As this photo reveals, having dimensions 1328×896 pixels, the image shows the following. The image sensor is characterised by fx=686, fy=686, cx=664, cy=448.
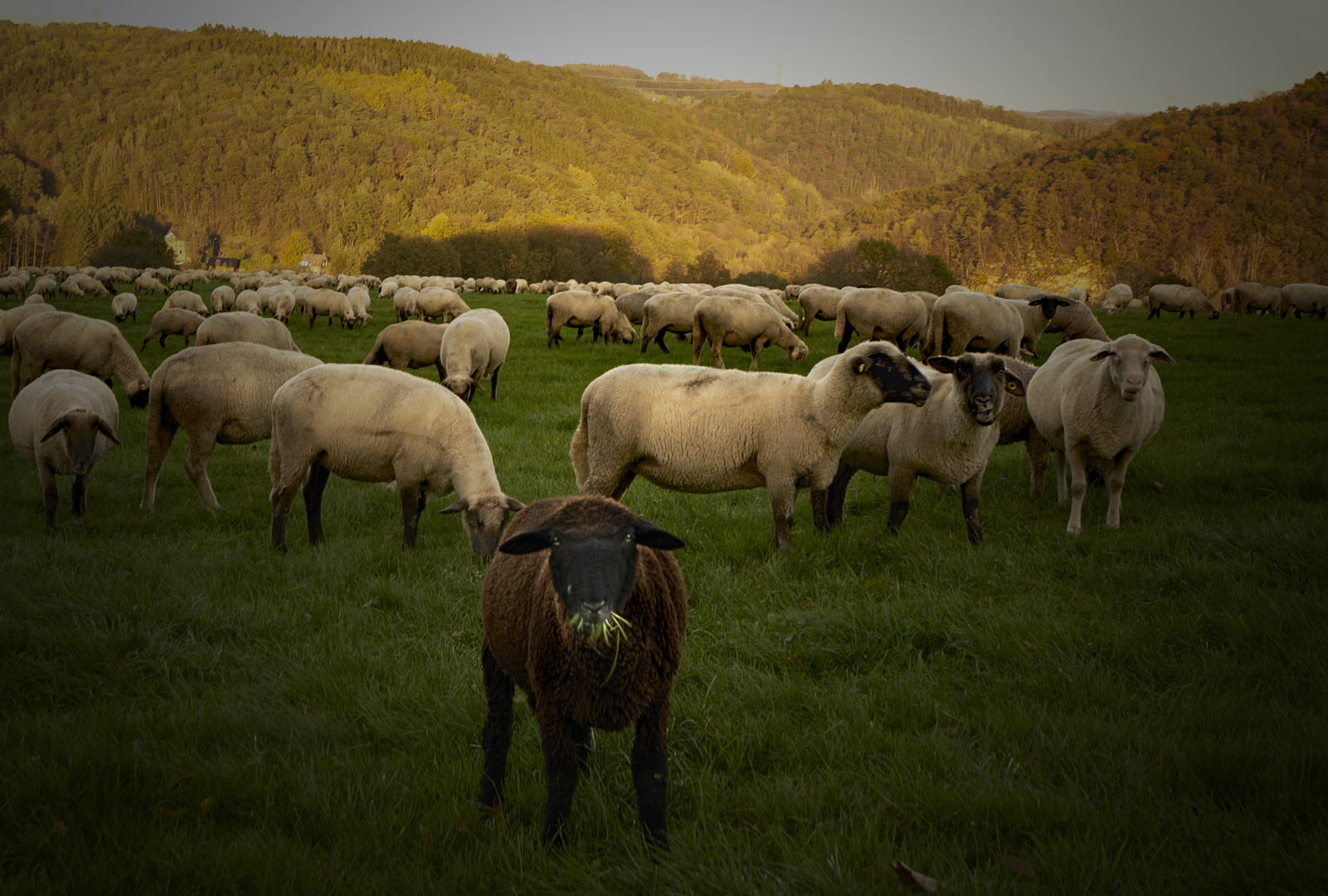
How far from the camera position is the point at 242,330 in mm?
12852

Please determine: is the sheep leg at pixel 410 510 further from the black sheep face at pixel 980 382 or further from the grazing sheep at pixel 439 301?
the grazing sheep at pixel 439 301

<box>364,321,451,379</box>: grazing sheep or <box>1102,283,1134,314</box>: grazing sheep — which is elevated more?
<box>1102,283,1134,314</box>: grazing sheep

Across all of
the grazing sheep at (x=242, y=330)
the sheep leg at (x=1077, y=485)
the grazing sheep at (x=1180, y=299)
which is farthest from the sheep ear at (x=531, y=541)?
the grazing sheep at (x=1180, y=299)

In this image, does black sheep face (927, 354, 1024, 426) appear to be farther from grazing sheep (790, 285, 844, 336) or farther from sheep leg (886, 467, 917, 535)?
grazing sheep (790, 285, 844, 336)

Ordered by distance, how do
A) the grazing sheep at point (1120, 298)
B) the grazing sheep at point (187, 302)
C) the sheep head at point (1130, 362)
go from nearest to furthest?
the sheep head at point (1130, 362) < the grazing sheep at point (187, 302) < the grazing sheep at point (1120, 298)

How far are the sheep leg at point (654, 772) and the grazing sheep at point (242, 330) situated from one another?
41.0ft

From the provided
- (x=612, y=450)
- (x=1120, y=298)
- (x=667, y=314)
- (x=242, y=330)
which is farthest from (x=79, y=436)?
(x=1120, y=298)

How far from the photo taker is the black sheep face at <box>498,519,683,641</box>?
1.94 meters

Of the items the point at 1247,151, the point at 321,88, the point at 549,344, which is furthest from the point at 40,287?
the point at 321,88

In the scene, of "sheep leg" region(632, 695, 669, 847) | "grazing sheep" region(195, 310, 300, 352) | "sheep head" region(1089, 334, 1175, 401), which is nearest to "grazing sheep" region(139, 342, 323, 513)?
"grazing sheep" region(195, 310, 300, 352)

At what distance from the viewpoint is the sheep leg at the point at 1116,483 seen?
19.9ft

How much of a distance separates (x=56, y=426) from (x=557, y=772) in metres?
6.63

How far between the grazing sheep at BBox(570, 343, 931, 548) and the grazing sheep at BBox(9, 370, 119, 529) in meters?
4.67

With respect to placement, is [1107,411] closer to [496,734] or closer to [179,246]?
[496,734]
